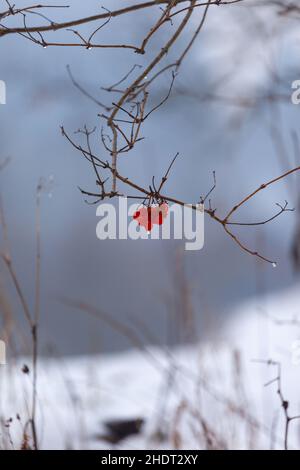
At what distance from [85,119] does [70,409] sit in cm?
191

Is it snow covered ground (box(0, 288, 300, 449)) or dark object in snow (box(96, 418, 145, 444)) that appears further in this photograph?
dark object in snow (box(96, 418, 145, 444))

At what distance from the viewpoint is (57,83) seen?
3383mm

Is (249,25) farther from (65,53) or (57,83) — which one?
(57,83)

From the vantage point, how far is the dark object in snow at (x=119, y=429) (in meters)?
2.12

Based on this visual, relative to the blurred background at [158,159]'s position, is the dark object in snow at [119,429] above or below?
below

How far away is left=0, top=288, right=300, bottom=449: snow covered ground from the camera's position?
170 cm

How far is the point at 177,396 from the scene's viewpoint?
191 centimetres

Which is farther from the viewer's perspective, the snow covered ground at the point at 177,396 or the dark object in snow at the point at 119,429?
the dark object in snow at the point at 119,429

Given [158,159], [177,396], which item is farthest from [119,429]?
[158,159]

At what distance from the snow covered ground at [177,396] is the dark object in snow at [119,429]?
0.08ft

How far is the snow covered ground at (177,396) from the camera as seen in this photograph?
1.70 m

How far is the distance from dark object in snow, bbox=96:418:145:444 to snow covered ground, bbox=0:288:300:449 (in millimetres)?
23

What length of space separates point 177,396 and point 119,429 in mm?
401
